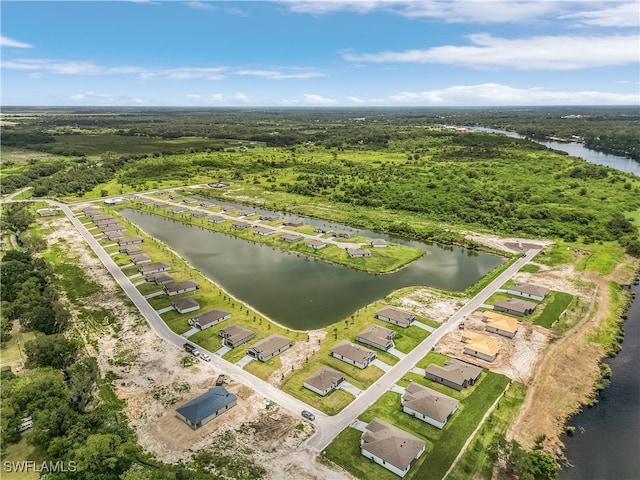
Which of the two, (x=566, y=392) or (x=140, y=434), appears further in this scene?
(x=566, y=392)

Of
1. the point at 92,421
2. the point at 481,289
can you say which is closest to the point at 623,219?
the point at 481,289

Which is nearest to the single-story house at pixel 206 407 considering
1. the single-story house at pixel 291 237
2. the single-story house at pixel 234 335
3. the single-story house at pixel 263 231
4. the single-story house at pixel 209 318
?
the single-story house at pixel 234 335

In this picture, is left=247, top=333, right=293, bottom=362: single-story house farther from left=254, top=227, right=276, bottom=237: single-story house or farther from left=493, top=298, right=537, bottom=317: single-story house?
left=254, top=227, right=276, bottom=237: single-story house

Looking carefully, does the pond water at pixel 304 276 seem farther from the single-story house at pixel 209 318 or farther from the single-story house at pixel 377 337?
the single-story house at pixel 377 337

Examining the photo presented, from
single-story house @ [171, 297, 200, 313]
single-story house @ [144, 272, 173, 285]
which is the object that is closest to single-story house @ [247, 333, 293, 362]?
single-story house @ [171, 297, 200, 313]

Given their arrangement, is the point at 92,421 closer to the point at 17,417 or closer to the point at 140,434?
the point at 140,434
